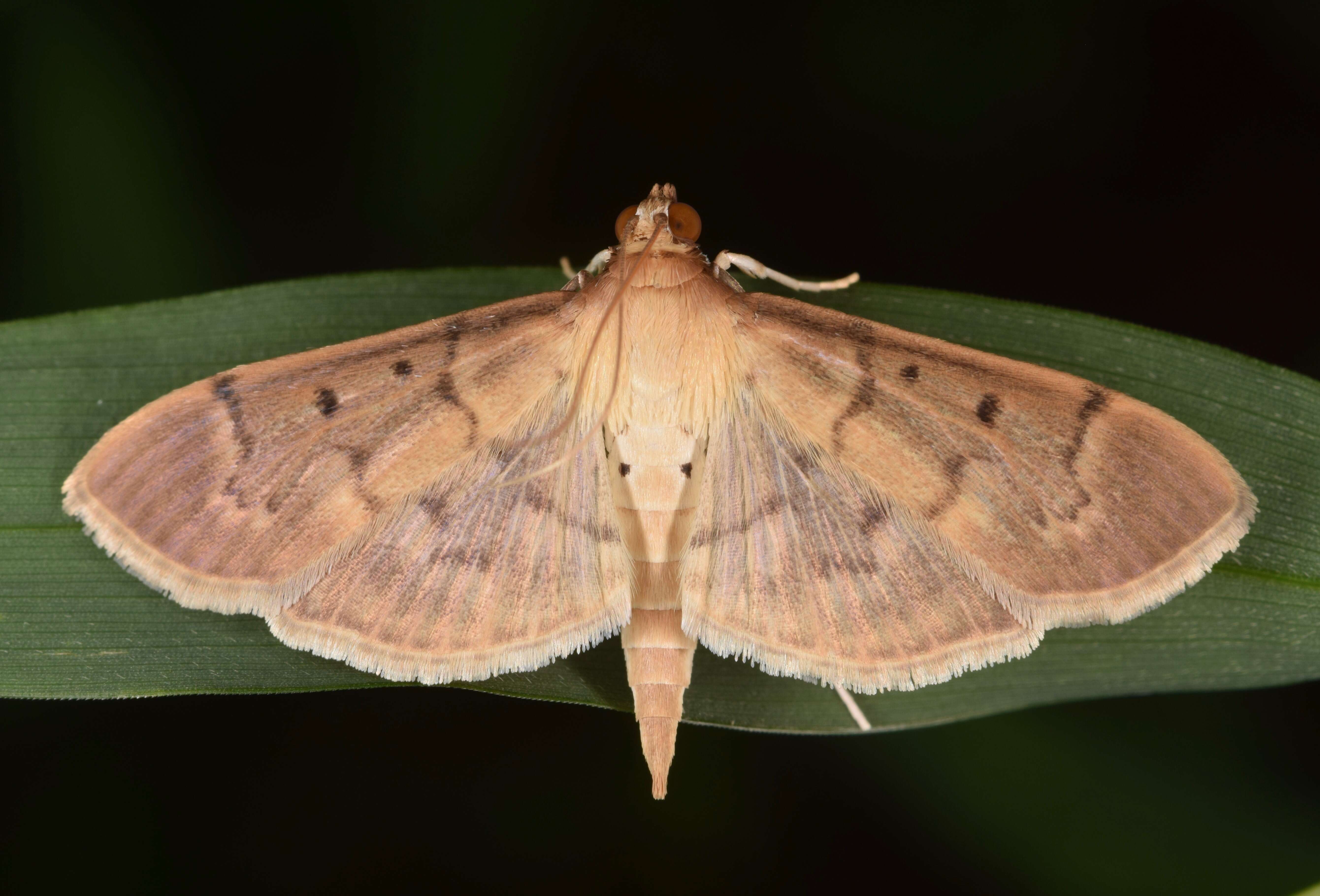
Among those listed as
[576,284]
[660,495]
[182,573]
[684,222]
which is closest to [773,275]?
[684,222]

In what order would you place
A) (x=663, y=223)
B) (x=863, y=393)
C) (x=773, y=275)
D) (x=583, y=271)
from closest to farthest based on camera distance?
(x=863, y=393), (x=663, y=223), (x=583, y=271), (x=773, y=275)

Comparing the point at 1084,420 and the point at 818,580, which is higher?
the point at 1084,420

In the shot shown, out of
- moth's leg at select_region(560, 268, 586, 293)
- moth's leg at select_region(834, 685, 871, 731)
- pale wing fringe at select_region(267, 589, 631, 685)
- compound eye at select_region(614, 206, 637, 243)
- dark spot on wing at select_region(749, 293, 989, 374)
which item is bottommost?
moth's leg at select_region(834, 685, 871, 731)

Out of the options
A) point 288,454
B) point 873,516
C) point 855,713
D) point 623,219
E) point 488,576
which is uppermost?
point 623,219

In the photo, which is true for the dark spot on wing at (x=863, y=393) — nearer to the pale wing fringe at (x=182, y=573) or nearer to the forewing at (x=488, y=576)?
the forewing at (x=488, y=576)

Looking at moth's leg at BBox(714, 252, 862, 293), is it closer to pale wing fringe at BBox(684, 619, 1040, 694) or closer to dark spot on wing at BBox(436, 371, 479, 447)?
pale wing fringe at BBox(684, 619, 1040, 694)

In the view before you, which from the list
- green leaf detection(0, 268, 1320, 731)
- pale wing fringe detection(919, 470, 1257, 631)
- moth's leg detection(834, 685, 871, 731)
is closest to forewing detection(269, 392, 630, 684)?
green leaf detection(0, 268, 1320, 731)

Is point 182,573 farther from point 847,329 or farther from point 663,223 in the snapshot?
point 847,329
